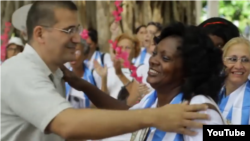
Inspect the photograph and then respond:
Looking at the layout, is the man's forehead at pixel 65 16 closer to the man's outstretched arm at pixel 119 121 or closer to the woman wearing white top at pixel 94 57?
the man's outstretched arm at pixel 119 121

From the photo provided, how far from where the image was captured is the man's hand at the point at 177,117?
1.83m

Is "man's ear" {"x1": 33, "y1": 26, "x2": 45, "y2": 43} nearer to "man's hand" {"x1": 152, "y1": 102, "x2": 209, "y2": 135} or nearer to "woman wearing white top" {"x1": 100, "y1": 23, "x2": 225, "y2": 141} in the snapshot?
"woman wearing white top" {"x1": 100, "y1": 23, "x2": 225, "y2": 141}

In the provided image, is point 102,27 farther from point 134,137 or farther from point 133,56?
point 134,137

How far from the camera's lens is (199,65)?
2.40 metres

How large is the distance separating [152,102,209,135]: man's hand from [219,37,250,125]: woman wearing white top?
1.69 meters

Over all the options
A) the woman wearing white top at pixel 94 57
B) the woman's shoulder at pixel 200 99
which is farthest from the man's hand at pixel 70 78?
the woman wearing white top at pixel 94 57

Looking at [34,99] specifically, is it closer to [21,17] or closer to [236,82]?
[21,17]

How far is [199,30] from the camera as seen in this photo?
8.13 ft

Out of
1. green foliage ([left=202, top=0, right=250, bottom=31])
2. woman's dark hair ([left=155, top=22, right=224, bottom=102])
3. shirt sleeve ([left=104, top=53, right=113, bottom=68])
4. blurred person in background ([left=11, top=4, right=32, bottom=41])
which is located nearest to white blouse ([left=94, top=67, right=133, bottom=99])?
shirt sleeve ([left=104, top=53, right=113, bottom=68])

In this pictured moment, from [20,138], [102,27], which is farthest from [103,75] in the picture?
[102,27]

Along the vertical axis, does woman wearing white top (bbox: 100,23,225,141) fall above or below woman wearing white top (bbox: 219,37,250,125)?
above

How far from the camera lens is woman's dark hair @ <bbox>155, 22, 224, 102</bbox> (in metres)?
2.37

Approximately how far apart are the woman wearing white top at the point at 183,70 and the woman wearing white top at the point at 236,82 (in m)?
1.06

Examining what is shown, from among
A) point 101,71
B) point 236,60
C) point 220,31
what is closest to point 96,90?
point 236,60
